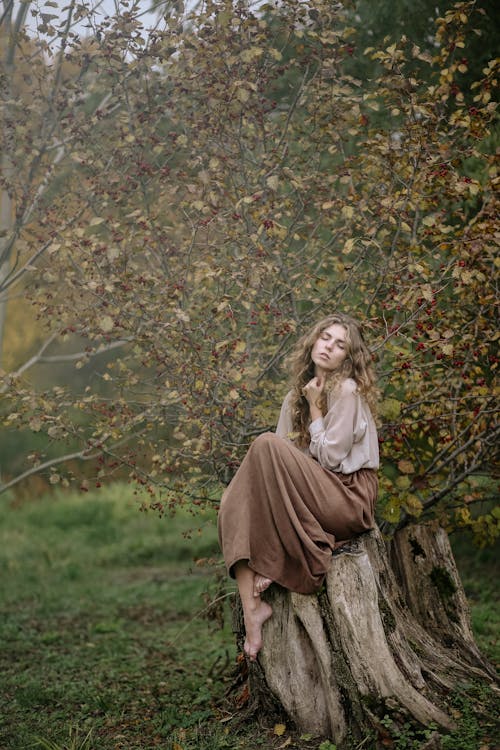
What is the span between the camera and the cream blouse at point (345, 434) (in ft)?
12.7

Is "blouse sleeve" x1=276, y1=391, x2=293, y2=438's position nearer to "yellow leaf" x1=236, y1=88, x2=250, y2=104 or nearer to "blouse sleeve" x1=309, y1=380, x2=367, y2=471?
"blouse sleeve" x1=309, y1=380, x2=367, y2=471

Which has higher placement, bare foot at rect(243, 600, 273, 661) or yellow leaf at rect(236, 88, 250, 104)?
yellow leaf at rect(236, 88, 250, 104)

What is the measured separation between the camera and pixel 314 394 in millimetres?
4133

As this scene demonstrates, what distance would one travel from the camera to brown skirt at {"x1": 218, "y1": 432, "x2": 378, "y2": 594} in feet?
12.2

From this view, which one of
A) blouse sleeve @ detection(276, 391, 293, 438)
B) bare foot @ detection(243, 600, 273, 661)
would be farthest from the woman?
blouse sleeve @ detection(276, 391, 293, 438)

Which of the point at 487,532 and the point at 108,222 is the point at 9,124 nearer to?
the point at 108,222

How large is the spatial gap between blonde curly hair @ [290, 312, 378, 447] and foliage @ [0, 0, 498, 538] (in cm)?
15

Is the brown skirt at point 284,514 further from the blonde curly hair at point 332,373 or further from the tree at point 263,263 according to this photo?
the blonde curly hair at point 332,373

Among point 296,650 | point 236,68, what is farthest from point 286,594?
point 236,68

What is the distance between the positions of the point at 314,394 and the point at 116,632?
4277 millimetres

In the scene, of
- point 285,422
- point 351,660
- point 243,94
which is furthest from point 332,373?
point 243,94

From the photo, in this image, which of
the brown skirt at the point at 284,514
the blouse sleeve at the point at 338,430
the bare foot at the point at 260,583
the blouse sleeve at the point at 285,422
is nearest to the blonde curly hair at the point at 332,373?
the blouse sleeve at the point at 285,422

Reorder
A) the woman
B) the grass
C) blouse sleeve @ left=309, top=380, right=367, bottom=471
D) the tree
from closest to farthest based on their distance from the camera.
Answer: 1. the woman
2. blouse sleeve @ left=309, top=380, right=367, bottom=471
3. the grass
4. the tree

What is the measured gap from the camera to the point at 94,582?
387 inches
